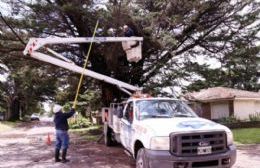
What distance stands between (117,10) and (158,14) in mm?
2689

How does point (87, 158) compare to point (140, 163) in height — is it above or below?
below

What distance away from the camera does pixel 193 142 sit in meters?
9.73

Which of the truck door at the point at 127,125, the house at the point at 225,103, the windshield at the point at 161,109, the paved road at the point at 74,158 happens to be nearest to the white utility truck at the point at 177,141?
the windshield at the point at 161,109

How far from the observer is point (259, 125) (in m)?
30.5

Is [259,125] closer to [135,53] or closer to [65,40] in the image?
[135,53]

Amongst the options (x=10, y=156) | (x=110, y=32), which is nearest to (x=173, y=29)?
(x=110, y=32)

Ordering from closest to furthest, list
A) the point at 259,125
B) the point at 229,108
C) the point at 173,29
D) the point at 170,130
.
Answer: the point at 170,130
the point at 173,29
the point at 259,125
the point at 229,108

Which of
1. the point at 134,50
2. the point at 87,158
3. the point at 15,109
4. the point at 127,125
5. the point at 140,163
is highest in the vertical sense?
the point at 134,50

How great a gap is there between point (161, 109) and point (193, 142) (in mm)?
2371

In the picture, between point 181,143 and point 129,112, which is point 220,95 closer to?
point 129,112

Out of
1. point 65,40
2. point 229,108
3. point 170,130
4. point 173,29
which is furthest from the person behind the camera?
point 229,108

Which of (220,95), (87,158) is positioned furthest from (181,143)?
(220,95)

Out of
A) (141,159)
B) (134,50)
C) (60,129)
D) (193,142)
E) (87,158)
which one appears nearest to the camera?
(193,142)

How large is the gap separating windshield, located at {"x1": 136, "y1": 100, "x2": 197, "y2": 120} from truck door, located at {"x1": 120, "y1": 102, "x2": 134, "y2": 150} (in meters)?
0.40
